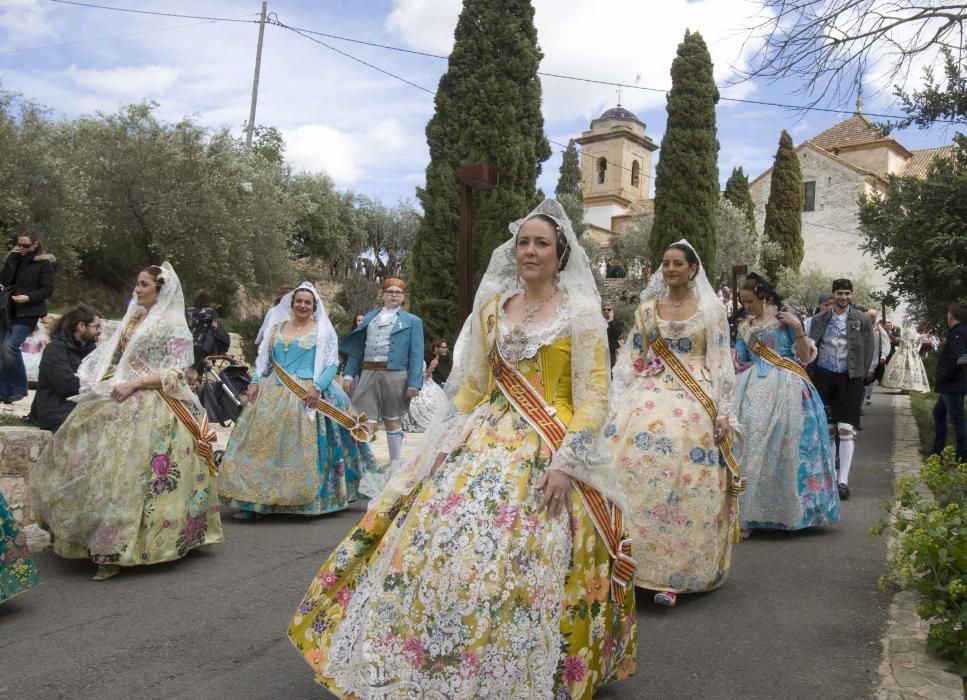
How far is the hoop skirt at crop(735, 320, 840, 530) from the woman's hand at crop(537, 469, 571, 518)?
11.9ft

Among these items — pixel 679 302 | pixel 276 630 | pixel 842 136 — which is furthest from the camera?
pixel 842 136

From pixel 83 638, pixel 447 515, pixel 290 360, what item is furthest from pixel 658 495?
pixel 290 360

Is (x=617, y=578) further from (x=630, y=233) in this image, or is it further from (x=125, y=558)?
(x=630, y=233)

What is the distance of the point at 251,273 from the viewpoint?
2191 centimetres

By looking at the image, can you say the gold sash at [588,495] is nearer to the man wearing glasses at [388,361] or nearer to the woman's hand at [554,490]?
the woman's hand at [554,490]

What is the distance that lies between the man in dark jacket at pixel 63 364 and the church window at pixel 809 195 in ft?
145

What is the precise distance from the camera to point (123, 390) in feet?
17.1

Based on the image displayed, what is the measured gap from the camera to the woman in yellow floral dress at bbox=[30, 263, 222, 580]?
504 cm

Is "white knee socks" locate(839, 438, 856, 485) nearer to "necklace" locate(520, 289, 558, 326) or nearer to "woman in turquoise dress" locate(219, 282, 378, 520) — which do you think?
"woman in turquoise dress" locate(219, 282, 378, 520)

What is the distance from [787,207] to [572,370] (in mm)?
41855

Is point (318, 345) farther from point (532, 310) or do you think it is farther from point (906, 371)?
point (906, 371)

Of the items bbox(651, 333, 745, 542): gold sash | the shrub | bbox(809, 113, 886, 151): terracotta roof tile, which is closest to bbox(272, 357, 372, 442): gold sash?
bbox(651, 333, 745, 542): gold sash

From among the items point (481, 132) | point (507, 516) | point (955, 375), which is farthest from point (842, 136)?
point (507, 516)

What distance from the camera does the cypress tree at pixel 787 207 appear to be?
4116 cm
